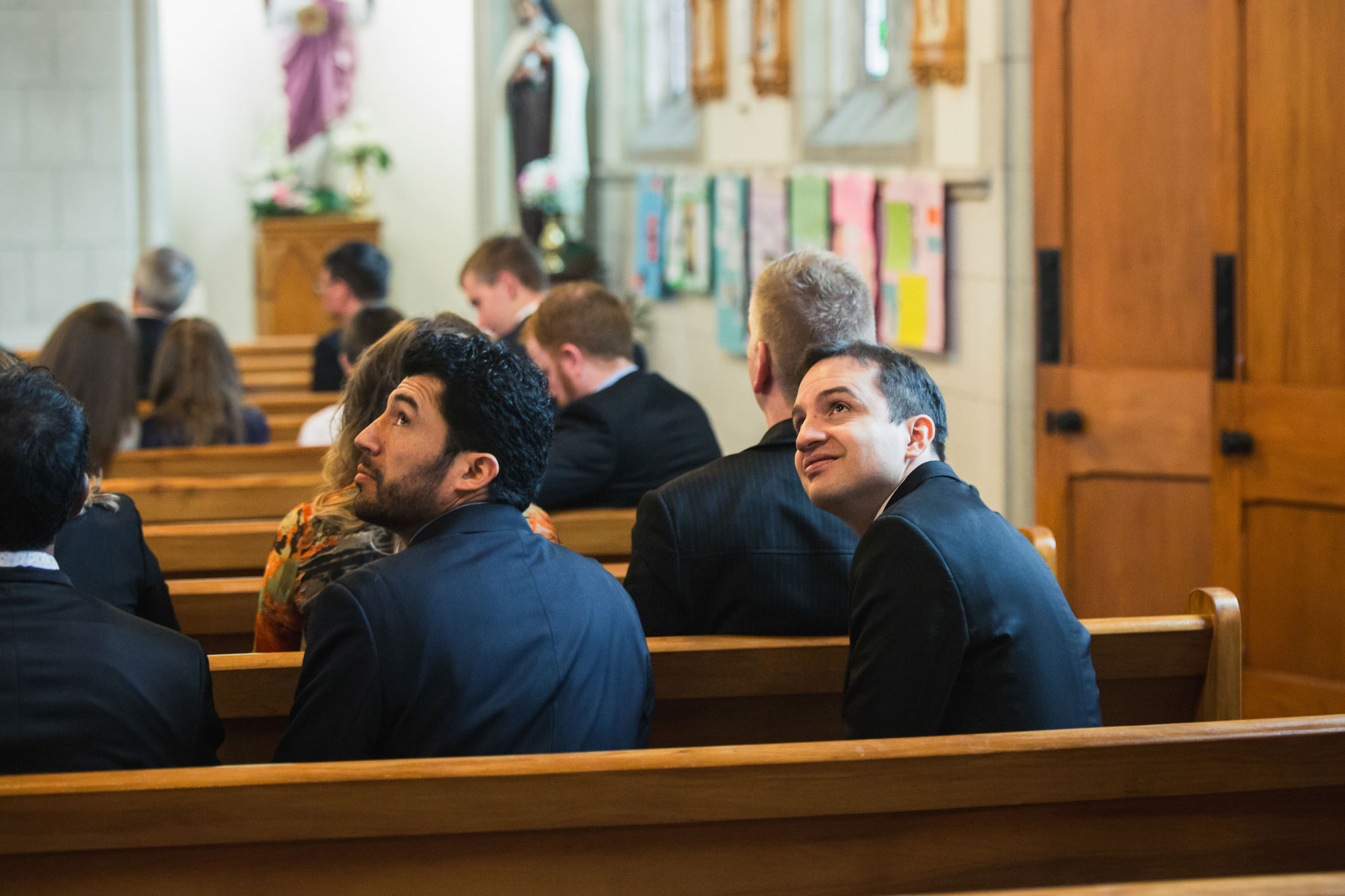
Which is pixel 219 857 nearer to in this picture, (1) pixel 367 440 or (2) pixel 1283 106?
(1) pixel 367 440

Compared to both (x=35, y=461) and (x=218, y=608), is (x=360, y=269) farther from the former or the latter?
(x=35, y=461)

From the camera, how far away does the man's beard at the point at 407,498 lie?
6.02 feet

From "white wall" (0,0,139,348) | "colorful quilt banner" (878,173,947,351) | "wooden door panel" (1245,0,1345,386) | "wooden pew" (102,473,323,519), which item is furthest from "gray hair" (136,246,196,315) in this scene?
"white wall" (0,0,139,348)

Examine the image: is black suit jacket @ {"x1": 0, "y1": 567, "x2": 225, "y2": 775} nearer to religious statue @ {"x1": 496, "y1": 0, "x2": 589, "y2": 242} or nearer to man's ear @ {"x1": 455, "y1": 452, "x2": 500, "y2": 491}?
man's ear @ {"x1": 455, "y1": 452, "x2": 500, "y2": 491}

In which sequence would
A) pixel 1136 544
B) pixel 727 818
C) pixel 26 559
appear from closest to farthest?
pixel 727 818 < pixel 26 559 < pixel 1136 544

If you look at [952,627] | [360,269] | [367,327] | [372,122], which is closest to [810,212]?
[360,269]

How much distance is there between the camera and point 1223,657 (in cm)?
228

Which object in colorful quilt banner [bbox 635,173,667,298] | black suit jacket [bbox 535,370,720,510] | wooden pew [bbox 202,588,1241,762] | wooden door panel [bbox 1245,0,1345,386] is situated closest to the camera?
wooden pew [bbox 202,588,1241,762]

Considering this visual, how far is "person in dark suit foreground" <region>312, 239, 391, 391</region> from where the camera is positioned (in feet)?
19.0

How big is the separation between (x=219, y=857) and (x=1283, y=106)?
3.26 metres

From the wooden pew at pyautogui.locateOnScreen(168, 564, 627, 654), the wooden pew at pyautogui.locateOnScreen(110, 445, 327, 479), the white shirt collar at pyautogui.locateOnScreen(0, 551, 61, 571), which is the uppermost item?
the white shirt collar at pyautogui.locateOnScreen(0, 551, 61, 571)

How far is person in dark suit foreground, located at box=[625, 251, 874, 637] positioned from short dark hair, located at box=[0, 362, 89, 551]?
869mm

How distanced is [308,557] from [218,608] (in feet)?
1.86

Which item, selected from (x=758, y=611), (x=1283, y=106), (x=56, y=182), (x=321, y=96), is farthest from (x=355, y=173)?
(x=758, y=611)
